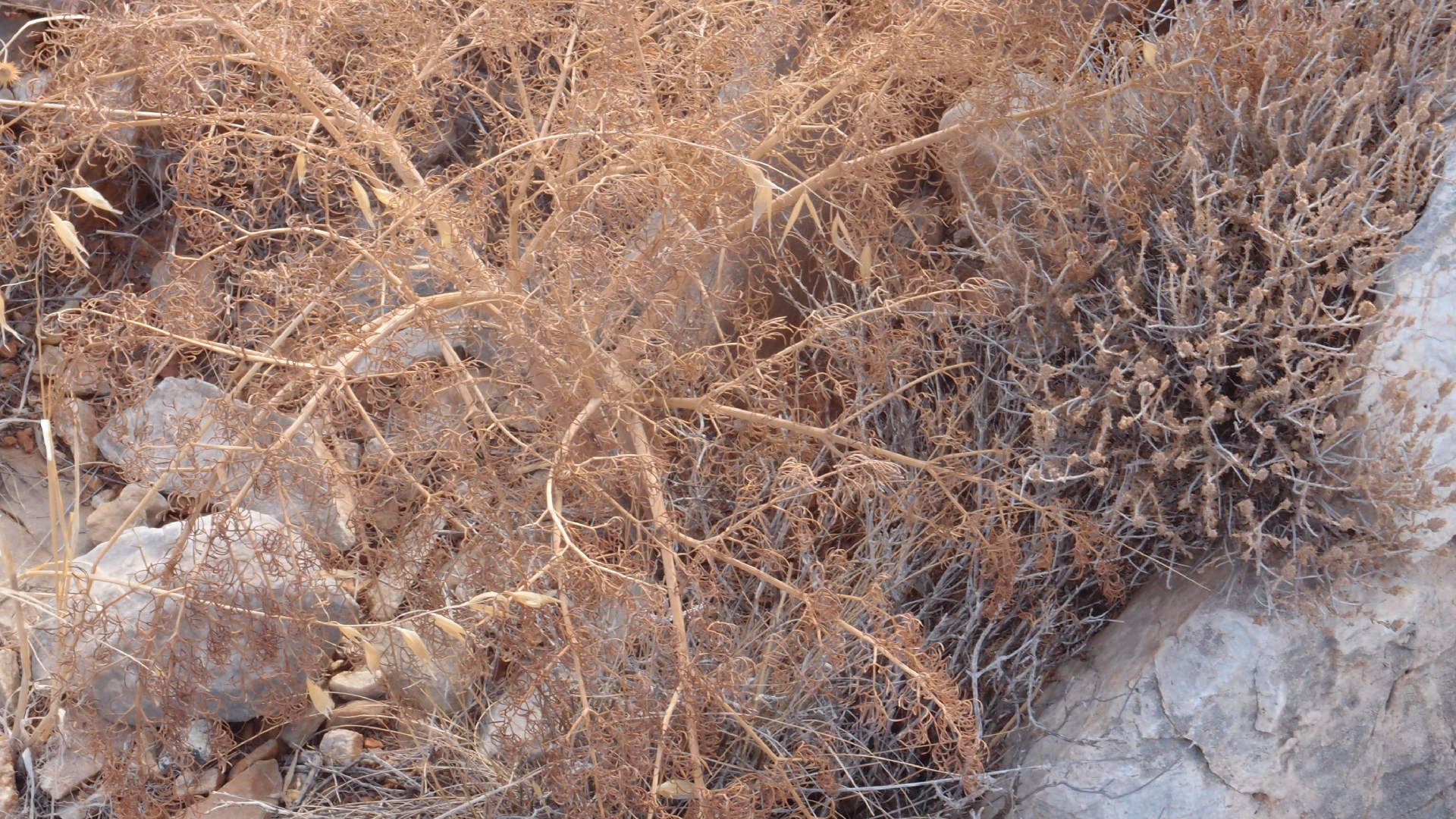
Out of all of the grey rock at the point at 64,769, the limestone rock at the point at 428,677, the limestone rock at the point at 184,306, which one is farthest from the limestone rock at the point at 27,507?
the limestone rock at the point at 184,306

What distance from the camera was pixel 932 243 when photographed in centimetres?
280

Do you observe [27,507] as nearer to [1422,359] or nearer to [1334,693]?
[1334,693]

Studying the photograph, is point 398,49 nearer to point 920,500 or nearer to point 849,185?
point 849,185

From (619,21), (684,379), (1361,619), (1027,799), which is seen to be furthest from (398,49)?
(1361,619)

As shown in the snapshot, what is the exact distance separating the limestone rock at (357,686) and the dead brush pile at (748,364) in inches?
6.1

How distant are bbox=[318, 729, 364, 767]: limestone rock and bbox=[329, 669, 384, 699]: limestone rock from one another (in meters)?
0.09

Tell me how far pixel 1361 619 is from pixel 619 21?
1768mm

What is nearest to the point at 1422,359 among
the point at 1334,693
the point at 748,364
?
the point at 1334,693

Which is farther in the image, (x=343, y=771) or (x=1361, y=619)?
(x=343, y=771)

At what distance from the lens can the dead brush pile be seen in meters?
1.84

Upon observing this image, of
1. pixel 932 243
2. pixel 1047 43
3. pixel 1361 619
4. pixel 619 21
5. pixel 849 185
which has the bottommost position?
pixel 1361 619

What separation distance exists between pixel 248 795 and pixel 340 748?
206 mm

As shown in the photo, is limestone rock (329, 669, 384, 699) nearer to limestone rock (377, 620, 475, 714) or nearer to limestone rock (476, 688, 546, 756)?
limestone rock (377, 620, 475, 714)

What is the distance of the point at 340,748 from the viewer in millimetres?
2334
